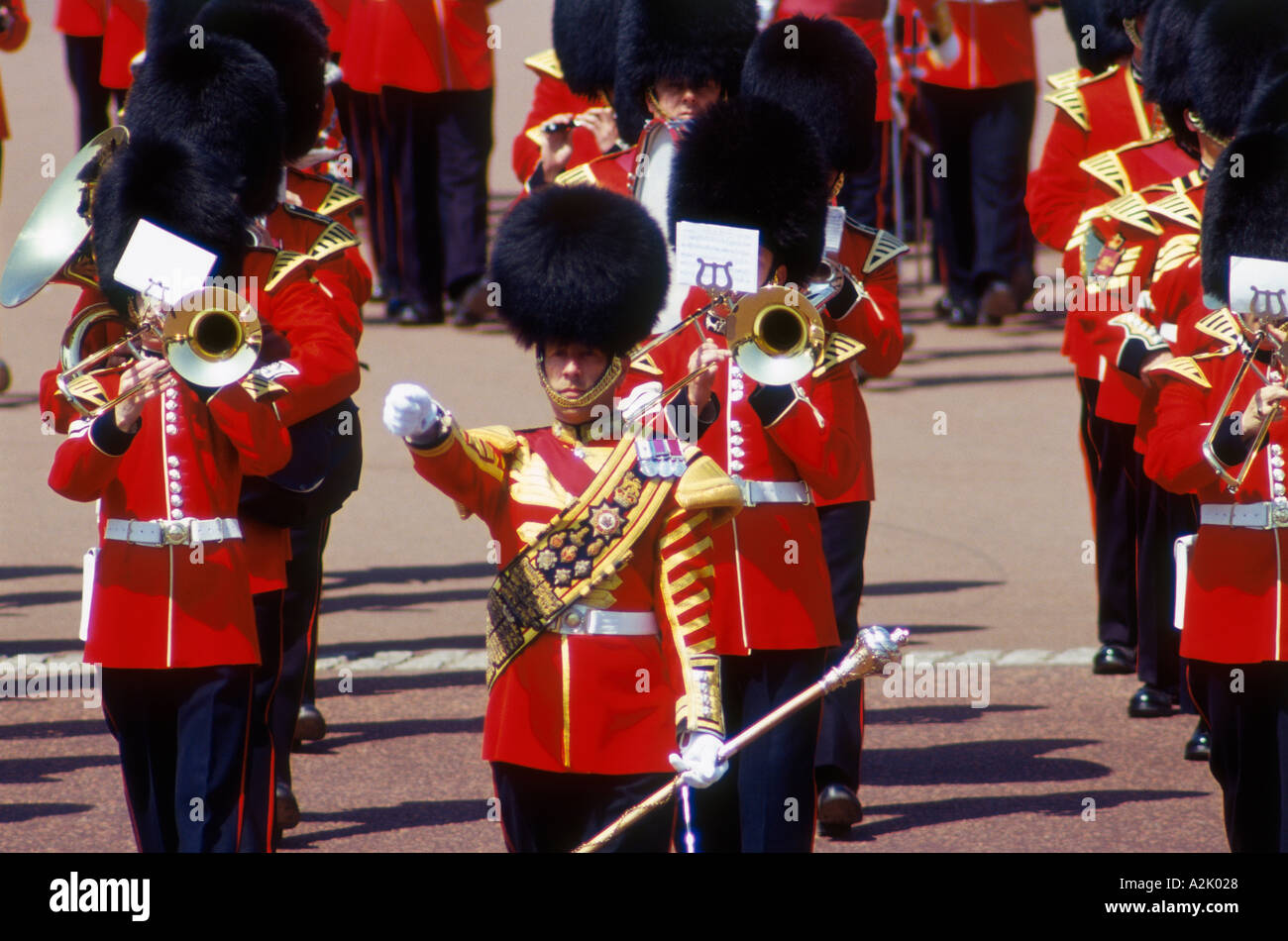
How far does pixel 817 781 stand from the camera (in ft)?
18.4

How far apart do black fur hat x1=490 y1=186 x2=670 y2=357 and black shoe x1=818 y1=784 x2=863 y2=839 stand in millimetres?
1664

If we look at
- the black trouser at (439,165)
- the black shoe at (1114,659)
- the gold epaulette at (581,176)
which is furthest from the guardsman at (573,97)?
the black trouser at (439,165)

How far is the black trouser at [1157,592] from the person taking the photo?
653 centimetres

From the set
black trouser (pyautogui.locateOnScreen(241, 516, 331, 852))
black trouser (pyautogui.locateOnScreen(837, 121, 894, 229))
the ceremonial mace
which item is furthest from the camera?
black trouser (pyautogui.locateOnScreen(837, 121, 894, 229))

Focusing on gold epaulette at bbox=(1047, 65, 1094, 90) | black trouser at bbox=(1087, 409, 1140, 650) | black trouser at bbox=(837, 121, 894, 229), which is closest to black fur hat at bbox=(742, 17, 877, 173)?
gold epaulette at bbox=(1047, 65, 1094, 90)

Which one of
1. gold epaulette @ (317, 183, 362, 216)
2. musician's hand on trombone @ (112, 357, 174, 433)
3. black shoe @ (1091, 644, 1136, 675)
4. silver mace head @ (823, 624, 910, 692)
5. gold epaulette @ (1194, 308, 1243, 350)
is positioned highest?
gold epaulette @ (317, 183, 362, 216)

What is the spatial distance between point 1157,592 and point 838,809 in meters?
1.50

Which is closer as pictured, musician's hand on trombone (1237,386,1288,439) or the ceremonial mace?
the ceremonial mace

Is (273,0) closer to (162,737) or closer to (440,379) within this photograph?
(162,737)

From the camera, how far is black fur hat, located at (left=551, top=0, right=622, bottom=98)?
266 inches

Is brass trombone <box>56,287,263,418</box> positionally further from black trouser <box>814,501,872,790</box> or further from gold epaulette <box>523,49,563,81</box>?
gold epaulette <box>523,49,563,81</box>

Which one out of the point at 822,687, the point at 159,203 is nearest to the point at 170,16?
the point at 159,203

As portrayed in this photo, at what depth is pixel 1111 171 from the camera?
627 cm
